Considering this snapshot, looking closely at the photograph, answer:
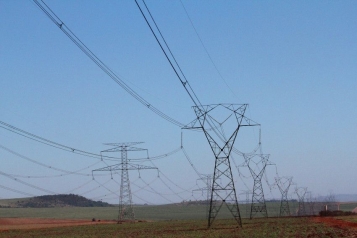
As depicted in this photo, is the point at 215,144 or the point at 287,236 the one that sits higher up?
the point at 215,144

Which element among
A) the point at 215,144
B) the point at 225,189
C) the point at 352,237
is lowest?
the point at 352,237

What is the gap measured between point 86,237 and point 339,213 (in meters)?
73.5

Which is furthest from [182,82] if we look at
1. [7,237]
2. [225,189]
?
[7,237]

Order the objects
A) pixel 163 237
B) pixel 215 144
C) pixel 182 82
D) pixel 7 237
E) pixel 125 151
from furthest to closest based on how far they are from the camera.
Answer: pixel 125 151 → pixel 7 237 → pixel 215 144 → pixel 163 237 → pixel 182 82

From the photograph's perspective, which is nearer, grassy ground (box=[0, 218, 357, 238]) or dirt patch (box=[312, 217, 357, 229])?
grassy ground (box=[0, 218, 357, 238])

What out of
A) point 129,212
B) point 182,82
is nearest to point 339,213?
point 129,212

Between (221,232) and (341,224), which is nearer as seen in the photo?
(221,232)

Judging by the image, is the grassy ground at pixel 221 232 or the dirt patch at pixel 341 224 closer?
the grassy ground at pixel 221 232

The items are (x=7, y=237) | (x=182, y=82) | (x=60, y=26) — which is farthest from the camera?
(x=7, y=237)

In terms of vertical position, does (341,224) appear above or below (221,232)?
above

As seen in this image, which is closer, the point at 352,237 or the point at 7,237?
the point at 352,237

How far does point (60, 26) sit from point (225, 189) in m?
40.2

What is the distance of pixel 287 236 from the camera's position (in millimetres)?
47156

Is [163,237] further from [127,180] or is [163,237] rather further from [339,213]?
[339,213]
